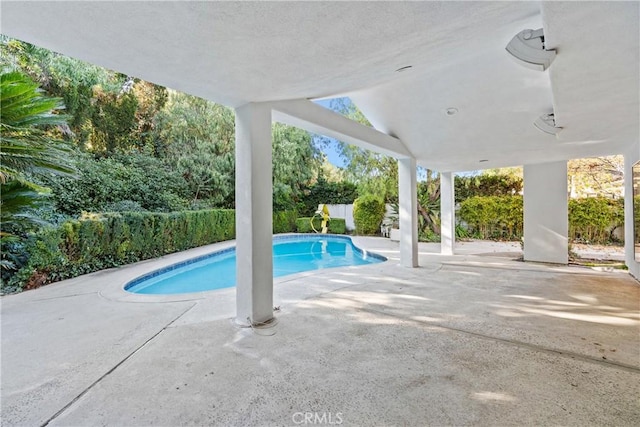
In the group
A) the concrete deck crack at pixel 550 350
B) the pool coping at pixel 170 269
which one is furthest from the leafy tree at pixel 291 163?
the concrete deck crack at pixel 550 350

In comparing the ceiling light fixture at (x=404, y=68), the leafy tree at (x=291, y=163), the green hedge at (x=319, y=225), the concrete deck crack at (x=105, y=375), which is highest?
the leafy tree at (x=291, y=163)

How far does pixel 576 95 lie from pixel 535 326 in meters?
2.64

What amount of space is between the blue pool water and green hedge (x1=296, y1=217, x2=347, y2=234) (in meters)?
1.12

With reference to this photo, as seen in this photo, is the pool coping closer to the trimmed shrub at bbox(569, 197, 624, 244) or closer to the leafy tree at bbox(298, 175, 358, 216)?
the leafy tree at bbox(298, 175, 358, 216)

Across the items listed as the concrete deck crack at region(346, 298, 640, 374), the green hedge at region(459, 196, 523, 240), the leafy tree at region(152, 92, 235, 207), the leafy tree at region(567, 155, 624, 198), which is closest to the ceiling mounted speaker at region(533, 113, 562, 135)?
the concrete deck crack at region(346, 298, 640, 374)

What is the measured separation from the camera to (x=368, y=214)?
1410 cm

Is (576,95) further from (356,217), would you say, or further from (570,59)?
(356,217)

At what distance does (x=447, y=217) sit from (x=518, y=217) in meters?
4.74

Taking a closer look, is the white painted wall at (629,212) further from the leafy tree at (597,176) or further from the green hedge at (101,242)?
the green hedge at (101,242)

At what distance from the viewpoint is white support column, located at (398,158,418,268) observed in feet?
22.7

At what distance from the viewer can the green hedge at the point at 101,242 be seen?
17.3ft

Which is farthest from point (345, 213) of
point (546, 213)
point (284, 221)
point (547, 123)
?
point (547, 123)

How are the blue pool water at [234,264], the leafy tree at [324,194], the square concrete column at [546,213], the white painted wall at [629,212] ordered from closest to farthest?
the white painted wall at [629,212], the blue pool water at [234,264], the square concrete column at [546,213], the leafy tree at [324,194]

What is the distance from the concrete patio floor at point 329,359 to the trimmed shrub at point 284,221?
10.3 meters
